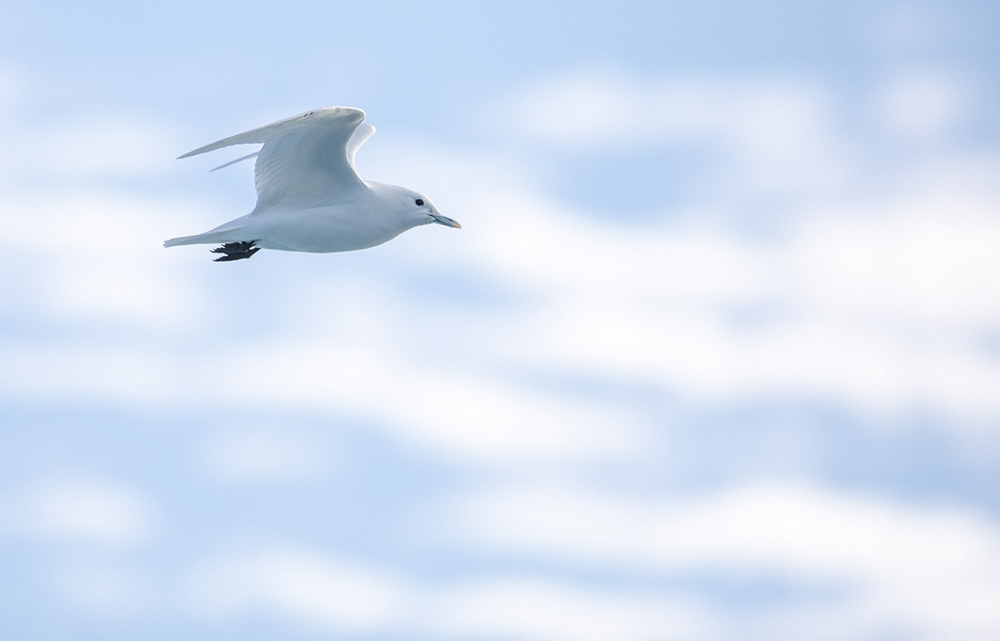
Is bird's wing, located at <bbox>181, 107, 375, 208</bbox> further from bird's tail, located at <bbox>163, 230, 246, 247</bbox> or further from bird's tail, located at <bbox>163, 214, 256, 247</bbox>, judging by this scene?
bird's tail, located at <bbox>163, 230, 246, 247</bbox>

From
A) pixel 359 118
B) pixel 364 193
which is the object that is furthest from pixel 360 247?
pixel 359 118

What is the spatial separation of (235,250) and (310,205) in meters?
1.47

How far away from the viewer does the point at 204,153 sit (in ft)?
63.7

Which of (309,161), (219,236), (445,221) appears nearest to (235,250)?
(219,236)

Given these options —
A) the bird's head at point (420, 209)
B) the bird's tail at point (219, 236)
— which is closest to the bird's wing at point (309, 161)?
the bird's tail at point (219, 236)

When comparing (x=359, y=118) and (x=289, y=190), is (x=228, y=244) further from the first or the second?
(x=359, y=118)

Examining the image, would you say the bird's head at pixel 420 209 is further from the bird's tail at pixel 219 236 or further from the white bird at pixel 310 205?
the bird's tail at pixel 219 236

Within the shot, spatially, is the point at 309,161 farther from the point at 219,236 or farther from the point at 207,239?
the point at 207,239

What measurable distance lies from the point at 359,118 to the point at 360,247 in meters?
2.56

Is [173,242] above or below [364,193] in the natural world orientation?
below

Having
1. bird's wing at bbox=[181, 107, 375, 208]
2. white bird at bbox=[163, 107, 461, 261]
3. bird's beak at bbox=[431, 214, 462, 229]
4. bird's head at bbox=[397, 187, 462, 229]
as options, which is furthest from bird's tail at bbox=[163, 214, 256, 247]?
bird's beak at bbox=[431, 214, 462, 229]

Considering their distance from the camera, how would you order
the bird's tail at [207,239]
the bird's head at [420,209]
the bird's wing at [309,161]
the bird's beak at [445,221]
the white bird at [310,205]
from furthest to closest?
the bird's beak at [445,221], the bird's head at [420,209], the white bird at [310,205], the bird's tail at [207,239], the bird's wing at [309,161]

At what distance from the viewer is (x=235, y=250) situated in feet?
75.0

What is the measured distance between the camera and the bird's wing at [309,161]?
21562 mm
